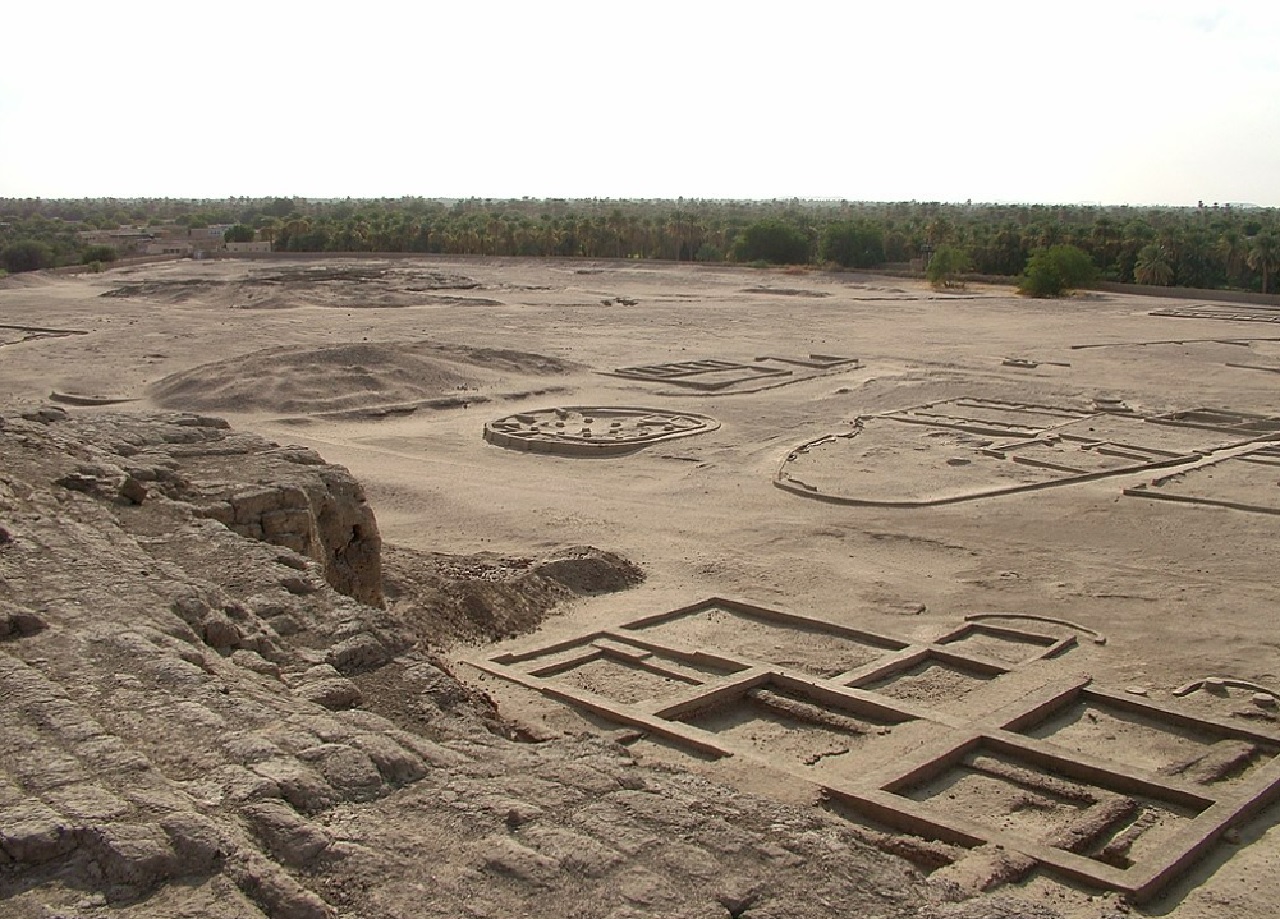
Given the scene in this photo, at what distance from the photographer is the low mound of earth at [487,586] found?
12.8 metres

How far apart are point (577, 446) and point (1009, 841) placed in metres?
14.7

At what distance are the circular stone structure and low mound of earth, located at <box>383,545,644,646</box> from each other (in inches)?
288

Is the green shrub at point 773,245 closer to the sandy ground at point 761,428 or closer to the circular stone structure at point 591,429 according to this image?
the sandy ground at point 761,428

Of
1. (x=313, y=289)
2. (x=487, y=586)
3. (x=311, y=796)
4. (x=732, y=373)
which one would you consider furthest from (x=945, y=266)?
(x=311, y=796)

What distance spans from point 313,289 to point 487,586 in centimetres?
4076

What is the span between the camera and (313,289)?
51.9 metres

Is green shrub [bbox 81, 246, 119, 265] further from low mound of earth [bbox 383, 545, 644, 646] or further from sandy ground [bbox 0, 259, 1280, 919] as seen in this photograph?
low mound of earth [bbox 383, 545, 644, 646]

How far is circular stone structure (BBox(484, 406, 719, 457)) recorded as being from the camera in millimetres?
22750

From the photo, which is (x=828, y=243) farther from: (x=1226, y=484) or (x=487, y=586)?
(x=487, y=586)

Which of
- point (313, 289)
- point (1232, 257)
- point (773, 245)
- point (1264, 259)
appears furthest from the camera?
point (773, 245)

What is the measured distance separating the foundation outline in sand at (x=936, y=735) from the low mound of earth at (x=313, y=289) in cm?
3698

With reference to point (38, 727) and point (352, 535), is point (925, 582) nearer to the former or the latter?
point (352, 535)

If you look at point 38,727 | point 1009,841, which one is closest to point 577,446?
point 1009,841

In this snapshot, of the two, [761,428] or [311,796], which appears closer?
[311,796]
